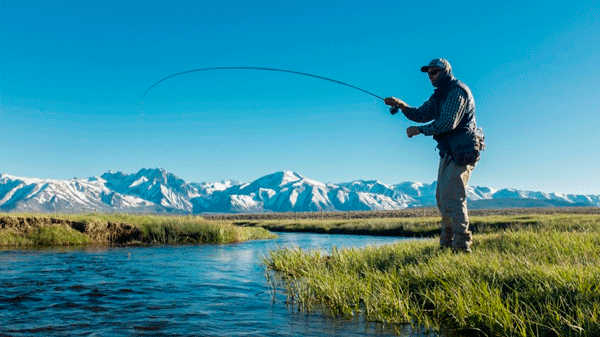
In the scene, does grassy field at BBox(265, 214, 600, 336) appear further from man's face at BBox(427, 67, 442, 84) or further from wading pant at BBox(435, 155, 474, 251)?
man's face at BBox(427, 67, 442, 84)

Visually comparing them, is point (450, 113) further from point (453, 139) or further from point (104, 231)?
point (104, 231)

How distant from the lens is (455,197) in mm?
7266

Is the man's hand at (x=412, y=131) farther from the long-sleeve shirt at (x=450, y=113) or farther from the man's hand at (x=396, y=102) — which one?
the man's hand at (x=396, y=102)

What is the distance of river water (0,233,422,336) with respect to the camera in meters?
5.30

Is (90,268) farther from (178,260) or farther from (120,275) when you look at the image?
(178,260)

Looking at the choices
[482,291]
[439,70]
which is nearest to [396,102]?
[439,70]

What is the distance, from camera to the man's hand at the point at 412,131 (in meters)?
7.47

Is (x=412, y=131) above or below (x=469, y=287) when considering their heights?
above

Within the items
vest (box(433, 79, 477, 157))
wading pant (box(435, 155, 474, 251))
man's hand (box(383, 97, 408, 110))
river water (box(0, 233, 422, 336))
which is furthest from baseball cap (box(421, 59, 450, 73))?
river water (box(0, 233, 422, 336))

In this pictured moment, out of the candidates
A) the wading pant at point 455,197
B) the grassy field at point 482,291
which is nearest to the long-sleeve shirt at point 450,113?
the wading pant at point 455,197

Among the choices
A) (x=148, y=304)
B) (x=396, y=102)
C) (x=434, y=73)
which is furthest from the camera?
(x=396, y=102)

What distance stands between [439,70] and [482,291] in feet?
13.0

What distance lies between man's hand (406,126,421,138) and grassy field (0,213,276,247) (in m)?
16.1

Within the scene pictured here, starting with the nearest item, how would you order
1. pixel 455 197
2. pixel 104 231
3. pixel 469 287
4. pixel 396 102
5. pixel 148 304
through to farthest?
pixel 469 287 < pixel 148 304 < pixel 455 197 < pixel 396 102 < pixel 104 231
